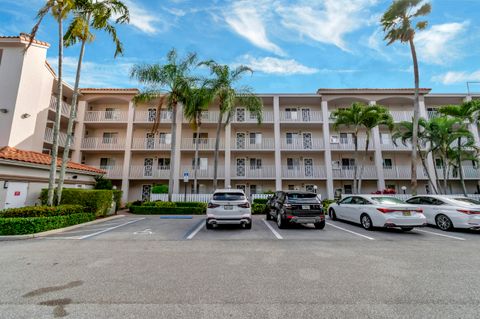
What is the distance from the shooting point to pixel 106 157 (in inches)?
851

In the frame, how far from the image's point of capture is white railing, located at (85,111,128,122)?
20.7 metres

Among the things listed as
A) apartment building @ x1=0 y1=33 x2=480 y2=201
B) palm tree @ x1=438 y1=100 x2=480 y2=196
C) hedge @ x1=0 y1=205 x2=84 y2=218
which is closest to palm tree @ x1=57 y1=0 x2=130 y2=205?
hedge @ x1=0 y1=205 x2=84 y2=218

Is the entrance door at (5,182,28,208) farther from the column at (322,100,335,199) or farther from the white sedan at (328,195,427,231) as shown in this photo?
the column at (322,100,335,199)

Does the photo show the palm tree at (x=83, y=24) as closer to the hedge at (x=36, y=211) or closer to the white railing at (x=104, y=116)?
the hedge at (x=36, y=211)

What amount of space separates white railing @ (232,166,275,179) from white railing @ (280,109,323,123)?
546 cm

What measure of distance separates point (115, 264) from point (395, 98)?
26.7 m

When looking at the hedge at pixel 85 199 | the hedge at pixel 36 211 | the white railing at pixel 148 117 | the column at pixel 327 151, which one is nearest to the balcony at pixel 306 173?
the column at pixel 327 151

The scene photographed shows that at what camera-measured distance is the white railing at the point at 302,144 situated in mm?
20625

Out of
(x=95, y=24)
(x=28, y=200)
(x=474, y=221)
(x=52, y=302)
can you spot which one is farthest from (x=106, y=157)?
(x=474, y=221)

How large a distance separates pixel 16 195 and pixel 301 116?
2191 cm

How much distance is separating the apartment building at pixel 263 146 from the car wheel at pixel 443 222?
9.83 meters

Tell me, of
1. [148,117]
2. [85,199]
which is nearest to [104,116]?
[148,117]

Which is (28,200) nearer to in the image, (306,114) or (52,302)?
→ (52,302)

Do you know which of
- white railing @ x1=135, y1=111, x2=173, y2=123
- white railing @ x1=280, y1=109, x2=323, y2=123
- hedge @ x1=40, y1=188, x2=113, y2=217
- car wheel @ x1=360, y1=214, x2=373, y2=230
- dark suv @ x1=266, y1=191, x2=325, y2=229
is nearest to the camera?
dark suv @ x1=266, y1=191, x2=325, y2=229
